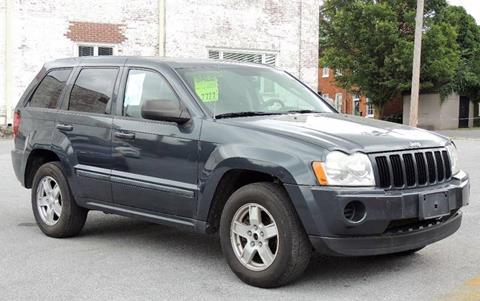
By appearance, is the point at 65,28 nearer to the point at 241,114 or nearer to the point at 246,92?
the point at 246,92

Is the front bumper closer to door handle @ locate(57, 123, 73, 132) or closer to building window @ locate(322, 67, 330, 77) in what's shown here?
door handle @ locate(57, 123, 73, 132)

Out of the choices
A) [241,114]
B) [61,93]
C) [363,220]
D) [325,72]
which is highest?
[325,72]

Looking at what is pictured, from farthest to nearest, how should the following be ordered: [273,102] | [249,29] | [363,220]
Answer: [249,29] < [273,102] < [363,220]

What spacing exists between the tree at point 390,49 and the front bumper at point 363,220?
31.9 meters

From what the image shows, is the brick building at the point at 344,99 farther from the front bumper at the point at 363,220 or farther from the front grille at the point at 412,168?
the front bumper at the point at 363,220

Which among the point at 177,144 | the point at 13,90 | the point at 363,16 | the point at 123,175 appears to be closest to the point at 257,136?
the point at 177,144

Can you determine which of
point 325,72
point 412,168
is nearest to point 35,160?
point 412,168

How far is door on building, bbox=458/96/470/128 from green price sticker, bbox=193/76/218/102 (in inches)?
1485

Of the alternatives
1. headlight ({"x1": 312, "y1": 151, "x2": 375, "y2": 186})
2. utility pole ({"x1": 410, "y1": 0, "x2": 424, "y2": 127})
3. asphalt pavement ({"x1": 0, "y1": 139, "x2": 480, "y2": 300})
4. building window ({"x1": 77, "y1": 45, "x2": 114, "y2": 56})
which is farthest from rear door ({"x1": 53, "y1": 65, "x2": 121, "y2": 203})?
building window ({"x1": 77, "y1": 45, "x2": 114, "y2": 56})

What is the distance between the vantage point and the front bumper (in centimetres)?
447

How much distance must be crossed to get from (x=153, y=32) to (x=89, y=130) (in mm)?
19061

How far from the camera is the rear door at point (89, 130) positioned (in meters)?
6.01

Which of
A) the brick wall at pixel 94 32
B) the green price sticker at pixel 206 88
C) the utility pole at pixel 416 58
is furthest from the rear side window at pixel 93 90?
the brick wall at pixel 94 32

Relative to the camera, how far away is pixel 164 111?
5.29 meters
